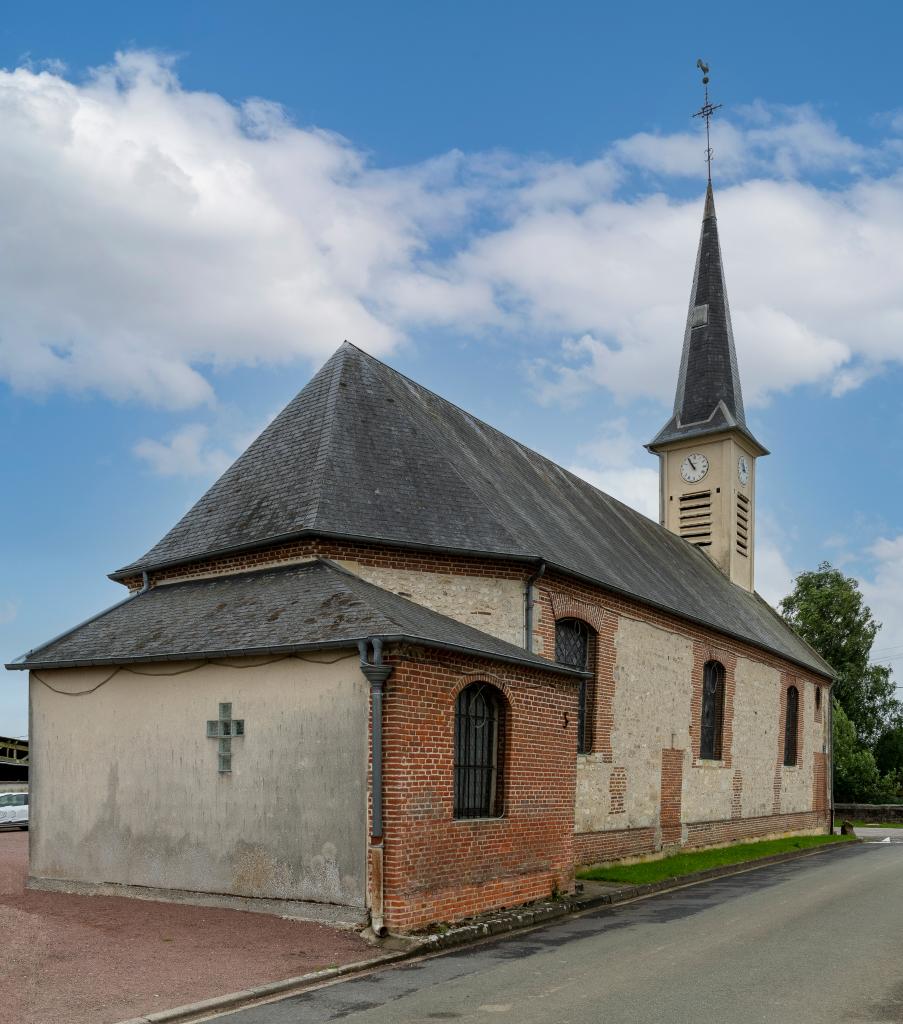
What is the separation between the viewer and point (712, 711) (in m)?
21.8

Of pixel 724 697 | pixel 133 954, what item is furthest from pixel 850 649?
pixel 133 954

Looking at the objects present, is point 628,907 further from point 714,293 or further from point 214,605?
point 714,293

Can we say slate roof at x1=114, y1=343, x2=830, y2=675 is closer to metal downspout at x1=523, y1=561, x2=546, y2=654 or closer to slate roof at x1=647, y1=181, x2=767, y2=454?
metal downspout at x1=523, y1=561, x2=546, y2=654

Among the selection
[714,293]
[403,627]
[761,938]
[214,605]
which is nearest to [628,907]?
[761,938]

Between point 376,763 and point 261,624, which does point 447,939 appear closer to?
point 376,763

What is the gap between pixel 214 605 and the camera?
13.0 metres

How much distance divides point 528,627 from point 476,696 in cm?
300

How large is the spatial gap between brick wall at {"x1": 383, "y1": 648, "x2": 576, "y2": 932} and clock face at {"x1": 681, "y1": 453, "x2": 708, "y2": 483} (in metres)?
18.8

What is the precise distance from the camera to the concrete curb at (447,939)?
24.1 ft

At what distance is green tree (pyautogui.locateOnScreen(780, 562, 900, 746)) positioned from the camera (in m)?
46.6

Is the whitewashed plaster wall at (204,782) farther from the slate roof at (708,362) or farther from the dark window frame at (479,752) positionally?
the slate roof at (708,362)

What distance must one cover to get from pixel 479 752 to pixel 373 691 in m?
2.18

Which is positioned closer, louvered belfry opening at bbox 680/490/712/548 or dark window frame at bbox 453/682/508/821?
dark window frame at bbox 453/682/508/821

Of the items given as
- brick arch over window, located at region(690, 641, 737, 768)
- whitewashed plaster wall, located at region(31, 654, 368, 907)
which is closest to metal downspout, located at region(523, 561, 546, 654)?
whitewashed plaster wall, located at region(31, 654, 368, 907)
